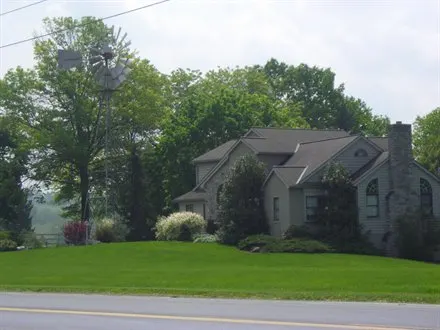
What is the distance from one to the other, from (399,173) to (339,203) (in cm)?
383

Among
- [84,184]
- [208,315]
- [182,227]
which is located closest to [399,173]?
[182,227]

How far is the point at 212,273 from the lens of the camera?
3153cm

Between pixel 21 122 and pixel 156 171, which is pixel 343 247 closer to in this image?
pixel 156 171

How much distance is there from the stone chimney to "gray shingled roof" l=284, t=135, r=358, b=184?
8.30 feet

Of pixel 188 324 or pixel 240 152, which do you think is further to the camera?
pixel 240 152

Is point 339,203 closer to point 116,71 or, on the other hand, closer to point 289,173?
point 289,173

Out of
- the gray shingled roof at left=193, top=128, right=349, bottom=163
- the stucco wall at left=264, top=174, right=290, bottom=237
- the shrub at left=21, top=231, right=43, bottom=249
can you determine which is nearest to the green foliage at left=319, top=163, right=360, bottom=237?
the stucco wall at left=264, top=174, right=290, bottom=237

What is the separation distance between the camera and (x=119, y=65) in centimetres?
5678

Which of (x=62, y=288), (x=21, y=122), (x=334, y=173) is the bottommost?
(x=62, y=288)

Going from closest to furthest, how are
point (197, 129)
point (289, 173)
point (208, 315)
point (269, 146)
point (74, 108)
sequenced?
point (208, 315) < point (289, 173) < point (269, 146) < point (197, 129) < point (74, 108)

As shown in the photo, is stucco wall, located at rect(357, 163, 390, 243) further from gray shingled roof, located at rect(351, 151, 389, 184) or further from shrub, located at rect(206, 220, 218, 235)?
shrub, located at rect(206, 220, 218, 235)

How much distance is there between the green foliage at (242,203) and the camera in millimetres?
46312

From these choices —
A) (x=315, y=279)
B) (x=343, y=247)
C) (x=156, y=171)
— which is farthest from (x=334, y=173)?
(x=156, y=171)

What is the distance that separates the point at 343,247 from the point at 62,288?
18631 mm
